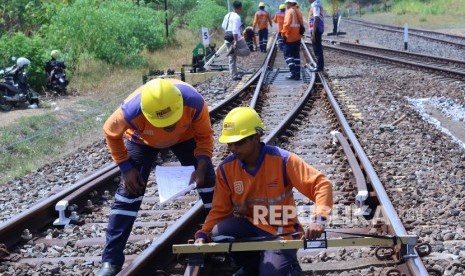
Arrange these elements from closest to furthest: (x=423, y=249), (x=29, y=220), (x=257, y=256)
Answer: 1. (x=257, y=256)
2. (x=423, y=249)
3. (x=29, y=220)

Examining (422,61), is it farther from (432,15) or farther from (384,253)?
(432,15)

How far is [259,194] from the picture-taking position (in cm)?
419

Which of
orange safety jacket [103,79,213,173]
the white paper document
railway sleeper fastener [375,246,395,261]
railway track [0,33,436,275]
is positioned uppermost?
orange safety jacket [103,79,213,173]

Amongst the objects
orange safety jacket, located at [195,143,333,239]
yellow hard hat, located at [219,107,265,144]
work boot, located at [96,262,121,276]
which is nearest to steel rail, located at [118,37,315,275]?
work boot, located at [96,262,121,276]

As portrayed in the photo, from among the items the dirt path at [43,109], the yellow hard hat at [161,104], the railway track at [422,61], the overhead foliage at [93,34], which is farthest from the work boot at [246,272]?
the overhead foliage at [93,34]

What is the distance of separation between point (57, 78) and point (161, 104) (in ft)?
40.3

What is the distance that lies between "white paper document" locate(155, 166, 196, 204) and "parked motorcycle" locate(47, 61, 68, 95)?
11733 mm

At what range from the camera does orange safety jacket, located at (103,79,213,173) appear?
14.6ft

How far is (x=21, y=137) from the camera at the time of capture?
37.1ft

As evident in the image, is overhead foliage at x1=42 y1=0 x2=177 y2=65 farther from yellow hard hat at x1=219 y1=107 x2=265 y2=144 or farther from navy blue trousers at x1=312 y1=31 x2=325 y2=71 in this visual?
yellow hard hat at x1=219 y1=107 x2=265 y2=144

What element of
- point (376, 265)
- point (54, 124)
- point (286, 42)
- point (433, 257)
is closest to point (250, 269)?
point (376, 265)

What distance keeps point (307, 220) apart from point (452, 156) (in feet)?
11.1

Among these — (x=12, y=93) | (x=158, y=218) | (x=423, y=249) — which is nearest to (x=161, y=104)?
(x=423, y=249)

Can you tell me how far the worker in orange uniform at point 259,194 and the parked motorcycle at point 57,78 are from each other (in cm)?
1226
